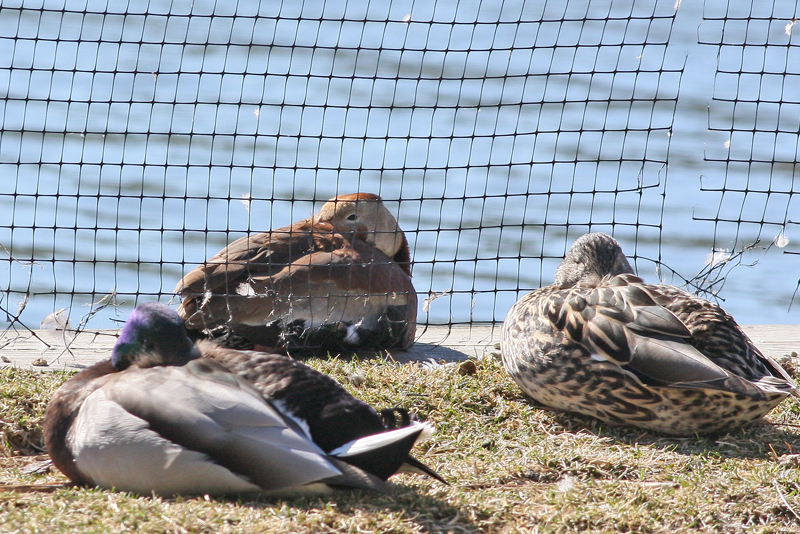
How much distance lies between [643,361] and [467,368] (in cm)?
118

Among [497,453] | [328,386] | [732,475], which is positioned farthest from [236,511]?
[732,475]

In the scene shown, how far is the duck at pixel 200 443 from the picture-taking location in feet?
11.7

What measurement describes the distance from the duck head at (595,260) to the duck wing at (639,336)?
Answer: 1.95ft

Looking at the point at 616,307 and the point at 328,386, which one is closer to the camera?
the point at 328,386

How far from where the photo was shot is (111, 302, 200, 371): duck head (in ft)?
13.4

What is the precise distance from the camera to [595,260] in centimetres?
574

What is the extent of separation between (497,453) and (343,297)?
1983mm

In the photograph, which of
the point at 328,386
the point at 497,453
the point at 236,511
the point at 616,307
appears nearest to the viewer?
the point at 236,511

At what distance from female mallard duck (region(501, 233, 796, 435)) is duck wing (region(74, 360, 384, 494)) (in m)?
1.46

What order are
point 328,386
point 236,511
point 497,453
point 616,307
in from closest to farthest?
point 236,511, point 328,386, point 497,453, point 616,307

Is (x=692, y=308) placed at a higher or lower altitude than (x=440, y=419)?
higher

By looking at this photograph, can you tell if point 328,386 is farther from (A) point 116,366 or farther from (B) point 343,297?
(B) point 343,297

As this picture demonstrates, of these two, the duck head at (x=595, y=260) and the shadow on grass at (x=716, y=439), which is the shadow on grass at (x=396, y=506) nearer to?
the shadow on grass at (x=716, y=439)

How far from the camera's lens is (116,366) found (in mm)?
4203
